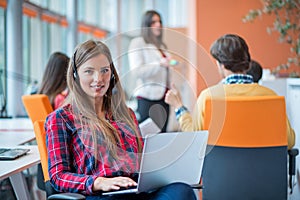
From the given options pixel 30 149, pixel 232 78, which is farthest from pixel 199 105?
pixel 30 149

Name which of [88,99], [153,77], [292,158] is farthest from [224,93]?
[153,77]

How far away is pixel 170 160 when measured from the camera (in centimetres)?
176

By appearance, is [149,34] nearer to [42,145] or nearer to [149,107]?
[149,107]

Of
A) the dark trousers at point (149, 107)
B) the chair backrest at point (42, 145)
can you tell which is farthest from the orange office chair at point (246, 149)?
the dark trousers at point (149, 107)

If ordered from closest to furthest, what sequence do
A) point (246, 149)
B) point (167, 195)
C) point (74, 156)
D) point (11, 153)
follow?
point (167, 195) < point (74, 156) < point (11, 153) < point (246, 149)

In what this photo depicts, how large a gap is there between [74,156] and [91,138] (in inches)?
3.6

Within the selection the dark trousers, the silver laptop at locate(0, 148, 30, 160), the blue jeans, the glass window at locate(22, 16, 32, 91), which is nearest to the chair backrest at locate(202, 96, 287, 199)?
the blue jeans

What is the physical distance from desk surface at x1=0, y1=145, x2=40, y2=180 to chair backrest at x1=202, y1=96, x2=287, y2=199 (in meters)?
0.72

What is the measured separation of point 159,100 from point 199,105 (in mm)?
1680

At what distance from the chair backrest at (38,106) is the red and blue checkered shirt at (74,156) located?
111 centimetres

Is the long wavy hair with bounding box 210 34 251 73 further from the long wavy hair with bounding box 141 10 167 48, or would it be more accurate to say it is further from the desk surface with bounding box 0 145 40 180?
the desk surface with bounding box 0 145 40 180

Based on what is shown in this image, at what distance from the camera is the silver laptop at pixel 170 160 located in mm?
1687

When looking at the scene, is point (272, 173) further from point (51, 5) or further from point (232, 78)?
point (51, 5)

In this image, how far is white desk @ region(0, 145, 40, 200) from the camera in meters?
1.81
